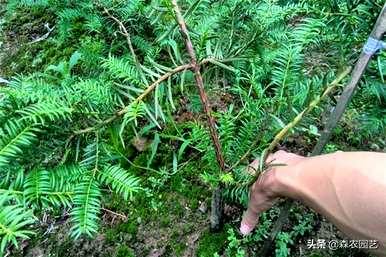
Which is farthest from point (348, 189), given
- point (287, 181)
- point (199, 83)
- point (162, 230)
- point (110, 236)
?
point (110, 236)

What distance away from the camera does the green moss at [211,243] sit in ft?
5.24

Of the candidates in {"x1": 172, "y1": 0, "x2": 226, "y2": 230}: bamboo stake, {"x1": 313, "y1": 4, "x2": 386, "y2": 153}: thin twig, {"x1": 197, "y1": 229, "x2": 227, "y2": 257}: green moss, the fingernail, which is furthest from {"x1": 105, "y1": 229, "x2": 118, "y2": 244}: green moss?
{"x1": 313, "y1": 4, "x2": 386, "y2": 153}: thin twig

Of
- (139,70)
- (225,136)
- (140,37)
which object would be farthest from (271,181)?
(140,37)

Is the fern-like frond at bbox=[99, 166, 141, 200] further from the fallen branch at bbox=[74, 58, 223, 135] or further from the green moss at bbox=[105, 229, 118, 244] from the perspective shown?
the green moss at bbox=[105, 229, 118, 244]

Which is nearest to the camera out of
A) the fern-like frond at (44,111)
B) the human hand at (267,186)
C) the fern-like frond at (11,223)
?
the fern-like frond at (11,223)

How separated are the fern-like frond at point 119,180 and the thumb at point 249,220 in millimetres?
534

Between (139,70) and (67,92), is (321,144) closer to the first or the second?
(139,70)

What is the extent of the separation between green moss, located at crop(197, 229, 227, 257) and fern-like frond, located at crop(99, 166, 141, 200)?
700mm

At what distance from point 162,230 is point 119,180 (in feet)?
2.44

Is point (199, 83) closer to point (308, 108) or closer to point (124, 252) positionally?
point (308, 108)

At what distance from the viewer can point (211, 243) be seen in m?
1.61

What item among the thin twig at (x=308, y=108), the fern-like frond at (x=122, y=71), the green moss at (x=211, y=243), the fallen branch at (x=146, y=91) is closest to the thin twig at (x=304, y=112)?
the thin twig at (x=308, y=108)

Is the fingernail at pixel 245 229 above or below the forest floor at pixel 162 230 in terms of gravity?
above

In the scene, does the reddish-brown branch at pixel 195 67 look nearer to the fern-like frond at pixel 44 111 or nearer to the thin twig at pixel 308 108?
the thin twig at pixel 308 108
